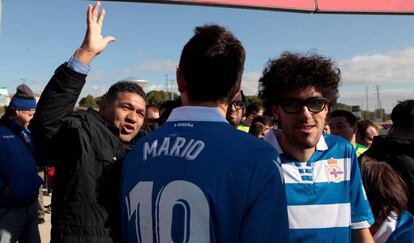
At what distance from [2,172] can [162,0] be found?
235cm

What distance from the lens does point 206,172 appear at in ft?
4.07

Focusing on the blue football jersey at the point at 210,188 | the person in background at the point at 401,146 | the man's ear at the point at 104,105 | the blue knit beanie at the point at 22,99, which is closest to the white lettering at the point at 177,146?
the blue football jersey at the point at 210,188

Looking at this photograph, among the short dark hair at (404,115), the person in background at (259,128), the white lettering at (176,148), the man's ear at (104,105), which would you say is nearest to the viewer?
the white lettering at (176,148)

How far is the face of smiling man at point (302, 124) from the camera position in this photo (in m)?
2.12

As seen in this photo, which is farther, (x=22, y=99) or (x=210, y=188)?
(x=22, y=99)

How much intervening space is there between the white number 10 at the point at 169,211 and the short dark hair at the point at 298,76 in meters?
1.17

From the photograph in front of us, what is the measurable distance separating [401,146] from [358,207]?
1.03m

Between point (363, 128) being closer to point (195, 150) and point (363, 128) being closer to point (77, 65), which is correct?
point (77, 65)

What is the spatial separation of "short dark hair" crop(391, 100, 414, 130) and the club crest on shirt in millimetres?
1360

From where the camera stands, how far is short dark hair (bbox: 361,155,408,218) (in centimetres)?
224

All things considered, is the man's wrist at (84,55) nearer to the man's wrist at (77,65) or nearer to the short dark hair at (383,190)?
the man's wrist at (77,65)

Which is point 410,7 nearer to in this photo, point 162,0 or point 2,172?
point 162,0

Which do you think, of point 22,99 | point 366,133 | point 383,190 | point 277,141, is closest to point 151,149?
point 277,141

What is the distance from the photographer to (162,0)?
3.21 m
